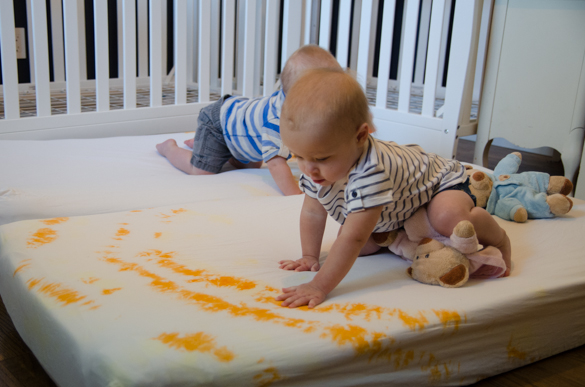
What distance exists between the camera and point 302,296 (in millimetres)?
807

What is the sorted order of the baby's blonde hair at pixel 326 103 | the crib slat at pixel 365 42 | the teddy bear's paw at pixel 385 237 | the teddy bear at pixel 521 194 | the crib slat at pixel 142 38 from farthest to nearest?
the crib slat at pixel 142 38, the crib slat at pixel 365 42, the teddy bear at pixel 521 194, the teddy bear's paw at pixel 385 237, the baby's blonde hair at pixel 326 103

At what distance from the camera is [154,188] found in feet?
4.46

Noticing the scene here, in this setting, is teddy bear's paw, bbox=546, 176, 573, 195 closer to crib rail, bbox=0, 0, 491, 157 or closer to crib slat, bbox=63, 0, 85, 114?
crib rail, bbox=0, 0, 491, 157

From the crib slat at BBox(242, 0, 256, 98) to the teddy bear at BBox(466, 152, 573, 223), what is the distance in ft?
4.27

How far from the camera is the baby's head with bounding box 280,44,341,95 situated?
55.6 inches

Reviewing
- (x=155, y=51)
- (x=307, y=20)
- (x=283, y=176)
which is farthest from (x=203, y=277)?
(x=307, y=20)

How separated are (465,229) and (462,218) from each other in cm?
5

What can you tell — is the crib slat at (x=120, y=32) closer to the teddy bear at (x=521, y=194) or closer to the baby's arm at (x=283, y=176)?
the baby's arm at (x=283, y=176)

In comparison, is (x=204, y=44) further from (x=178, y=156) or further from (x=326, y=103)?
(x=326, y=103)

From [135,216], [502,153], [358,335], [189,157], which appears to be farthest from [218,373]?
[502,153]

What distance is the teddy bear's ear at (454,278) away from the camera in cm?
89

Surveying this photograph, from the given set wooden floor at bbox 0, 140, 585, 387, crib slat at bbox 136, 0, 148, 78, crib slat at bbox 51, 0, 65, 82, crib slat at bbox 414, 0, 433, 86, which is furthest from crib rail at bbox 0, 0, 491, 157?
wooden floor at bbox 0, 140, 585, 387

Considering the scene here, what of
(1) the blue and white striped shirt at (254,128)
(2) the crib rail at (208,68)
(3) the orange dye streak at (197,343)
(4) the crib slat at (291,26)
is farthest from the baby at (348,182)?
(4) the crib slat at (291,26)

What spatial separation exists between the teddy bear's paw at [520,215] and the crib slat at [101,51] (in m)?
1.43
